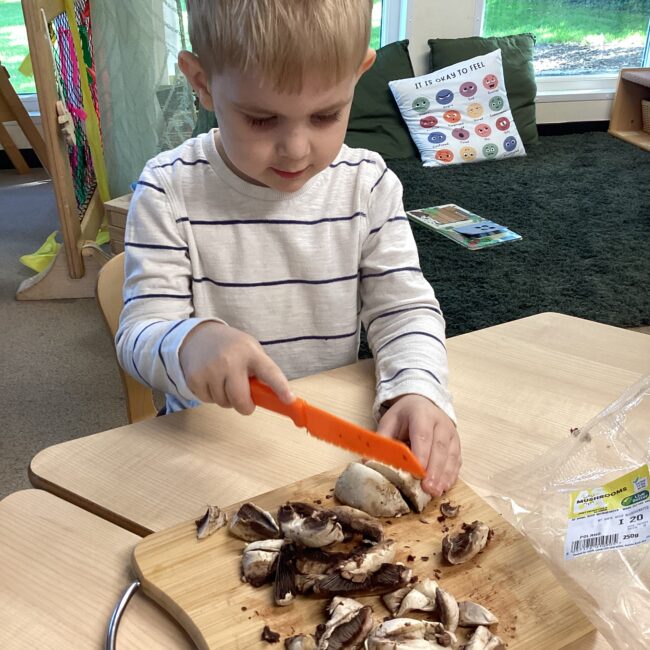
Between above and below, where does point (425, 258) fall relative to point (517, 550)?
below

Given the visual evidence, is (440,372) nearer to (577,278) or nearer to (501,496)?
(501,496)

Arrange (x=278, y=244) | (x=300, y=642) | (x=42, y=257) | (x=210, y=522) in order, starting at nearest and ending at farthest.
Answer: (x=300, y=642) → (x=210, y=522) → (x=278, y=244) → (x=42, y=257)

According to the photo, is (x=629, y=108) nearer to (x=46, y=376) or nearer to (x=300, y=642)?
(x=46, y=376)

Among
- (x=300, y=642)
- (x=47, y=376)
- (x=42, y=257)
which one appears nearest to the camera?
(x=300, y=642)

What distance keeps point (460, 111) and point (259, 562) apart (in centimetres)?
281

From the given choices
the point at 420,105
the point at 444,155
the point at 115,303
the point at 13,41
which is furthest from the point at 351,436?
the point at 13,41

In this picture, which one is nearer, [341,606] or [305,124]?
[341,606]

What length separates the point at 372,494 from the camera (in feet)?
1.97

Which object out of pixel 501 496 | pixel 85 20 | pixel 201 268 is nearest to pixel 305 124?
pixel 201 268

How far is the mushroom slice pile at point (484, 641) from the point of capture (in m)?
0.48

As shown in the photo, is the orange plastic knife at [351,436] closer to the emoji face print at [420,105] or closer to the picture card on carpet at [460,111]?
the picture card on carpet at [460,111]

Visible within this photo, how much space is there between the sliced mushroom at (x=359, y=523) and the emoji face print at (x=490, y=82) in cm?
282

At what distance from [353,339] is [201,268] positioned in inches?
9.1

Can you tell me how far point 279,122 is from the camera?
0.70 meters
